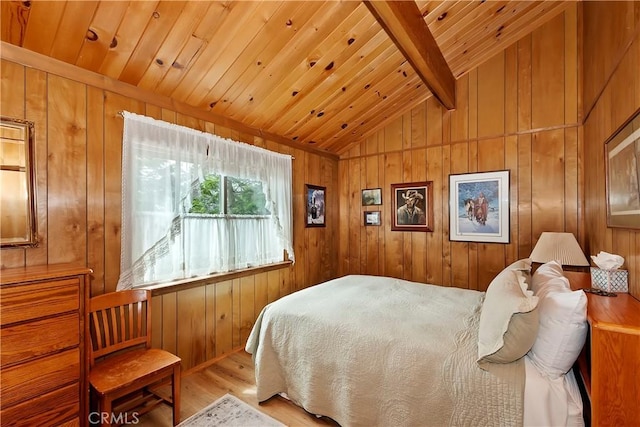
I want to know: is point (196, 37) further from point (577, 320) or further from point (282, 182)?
point (577, 320)

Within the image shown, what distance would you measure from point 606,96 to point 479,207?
155 cm

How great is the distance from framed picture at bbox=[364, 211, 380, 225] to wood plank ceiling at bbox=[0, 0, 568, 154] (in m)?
1.33

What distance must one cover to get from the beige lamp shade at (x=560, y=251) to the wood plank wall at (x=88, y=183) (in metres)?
2.96

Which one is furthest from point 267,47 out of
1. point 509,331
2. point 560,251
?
point 560,251

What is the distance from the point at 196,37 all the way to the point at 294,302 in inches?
80.9

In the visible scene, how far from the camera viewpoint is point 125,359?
1930 mm

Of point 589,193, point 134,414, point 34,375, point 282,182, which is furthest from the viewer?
point 282,182

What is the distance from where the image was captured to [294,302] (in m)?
2.31

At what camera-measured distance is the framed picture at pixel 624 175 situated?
4.81ft

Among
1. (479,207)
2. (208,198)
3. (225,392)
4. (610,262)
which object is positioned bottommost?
(225,392)

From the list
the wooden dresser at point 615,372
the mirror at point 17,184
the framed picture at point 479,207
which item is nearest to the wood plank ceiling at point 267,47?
the mirror at point 17,184

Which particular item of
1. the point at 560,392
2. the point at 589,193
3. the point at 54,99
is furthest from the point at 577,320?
the point at 54,99

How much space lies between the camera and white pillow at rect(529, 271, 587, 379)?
51.4 inches

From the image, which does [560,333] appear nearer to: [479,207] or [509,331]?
[509,331]
